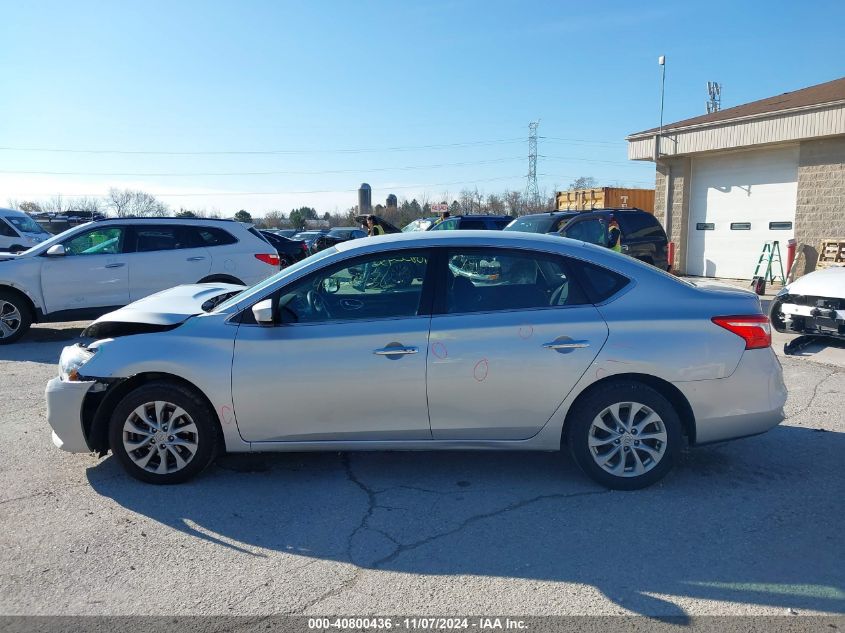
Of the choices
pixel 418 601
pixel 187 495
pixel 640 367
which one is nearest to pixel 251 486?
pixel 187 495

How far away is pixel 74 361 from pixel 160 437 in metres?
0.81

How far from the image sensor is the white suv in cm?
975

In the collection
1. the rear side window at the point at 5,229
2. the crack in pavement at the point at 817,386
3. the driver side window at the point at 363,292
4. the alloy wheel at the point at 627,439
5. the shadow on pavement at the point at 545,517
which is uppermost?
the rear side window at the point at 5,229

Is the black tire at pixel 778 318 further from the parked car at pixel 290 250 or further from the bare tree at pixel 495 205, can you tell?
the bare tree at pixel 495 205

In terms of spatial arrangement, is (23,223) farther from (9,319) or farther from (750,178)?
(750,178)

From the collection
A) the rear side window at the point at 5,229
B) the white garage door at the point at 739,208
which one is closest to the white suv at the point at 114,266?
the rear side window at the point at 5,229

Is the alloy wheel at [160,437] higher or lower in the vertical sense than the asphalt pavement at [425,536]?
higher

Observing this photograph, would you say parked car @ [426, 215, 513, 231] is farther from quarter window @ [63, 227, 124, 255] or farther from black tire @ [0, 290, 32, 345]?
black tire @ [0, 290, 32, 345]

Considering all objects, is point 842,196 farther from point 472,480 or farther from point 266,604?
point 266,604

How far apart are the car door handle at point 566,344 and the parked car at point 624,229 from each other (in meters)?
7.46

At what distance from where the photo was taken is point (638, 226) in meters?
11.9

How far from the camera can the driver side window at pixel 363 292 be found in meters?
4.44

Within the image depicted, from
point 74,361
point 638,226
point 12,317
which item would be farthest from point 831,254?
point 12,317

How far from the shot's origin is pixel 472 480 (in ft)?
15.1
